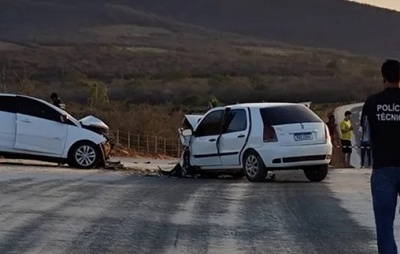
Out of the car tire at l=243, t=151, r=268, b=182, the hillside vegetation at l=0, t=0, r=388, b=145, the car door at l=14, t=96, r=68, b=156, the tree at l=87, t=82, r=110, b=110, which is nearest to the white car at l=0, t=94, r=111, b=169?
the car door at l=14, t=96, r=68, b=156

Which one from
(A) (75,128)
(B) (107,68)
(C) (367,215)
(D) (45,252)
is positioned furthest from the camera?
(B) (107,68)

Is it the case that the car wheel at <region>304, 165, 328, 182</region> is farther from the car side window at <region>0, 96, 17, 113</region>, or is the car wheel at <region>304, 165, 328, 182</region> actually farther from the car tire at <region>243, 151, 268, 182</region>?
the car side window at <region>0, 96, 17, 113</region>

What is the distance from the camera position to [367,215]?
13938 mm

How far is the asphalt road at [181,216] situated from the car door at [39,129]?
374 centimetres

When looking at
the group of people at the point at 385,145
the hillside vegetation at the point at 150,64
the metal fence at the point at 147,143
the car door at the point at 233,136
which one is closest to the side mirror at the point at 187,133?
the car door at the point at 233,136

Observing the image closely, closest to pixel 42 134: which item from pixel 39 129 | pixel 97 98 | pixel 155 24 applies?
pixel 39 129

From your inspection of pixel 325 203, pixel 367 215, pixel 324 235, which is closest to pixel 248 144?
pixel 325 203

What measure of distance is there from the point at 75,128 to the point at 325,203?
9602 mm

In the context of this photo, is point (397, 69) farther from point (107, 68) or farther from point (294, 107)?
point (107, 68)

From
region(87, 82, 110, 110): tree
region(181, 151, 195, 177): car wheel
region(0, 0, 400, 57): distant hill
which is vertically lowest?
region(181, 151, 195, 177): car wheel

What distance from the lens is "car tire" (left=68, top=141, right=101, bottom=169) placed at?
77.9 ft

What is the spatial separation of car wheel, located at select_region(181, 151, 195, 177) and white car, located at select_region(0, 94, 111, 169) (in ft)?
8.85

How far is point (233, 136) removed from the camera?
20.3 metres

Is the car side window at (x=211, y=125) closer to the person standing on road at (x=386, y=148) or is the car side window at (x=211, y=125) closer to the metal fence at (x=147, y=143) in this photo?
the person standing on road at (x=386, y=148)
